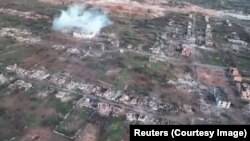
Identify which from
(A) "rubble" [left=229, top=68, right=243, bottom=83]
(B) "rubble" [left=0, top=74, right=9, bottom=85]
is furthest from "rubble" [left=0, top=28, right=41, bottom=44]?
(A) "rubble" [left=229, top=68, right=243, bottom=83]

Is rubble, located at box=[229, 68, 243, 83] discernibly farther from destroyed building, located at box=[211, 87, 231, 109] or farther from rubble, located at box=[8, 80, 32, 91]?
rubble, located at box=[8, 80, 32, 91]

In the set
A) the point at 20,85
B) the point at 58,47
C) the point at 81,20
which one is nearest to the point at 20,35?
the point at 58,47

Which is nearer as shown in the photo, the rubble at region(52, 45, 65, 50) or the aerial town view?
the aerial town view

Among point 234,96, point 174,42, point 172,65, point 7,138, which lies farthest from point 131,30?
point 7,138

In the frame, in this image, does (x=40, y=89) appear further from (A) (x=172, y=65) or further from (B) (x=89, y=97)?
(A) (x=172, y=65)

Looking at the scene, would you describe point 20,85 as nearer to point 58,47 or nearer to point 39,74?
point 39,74

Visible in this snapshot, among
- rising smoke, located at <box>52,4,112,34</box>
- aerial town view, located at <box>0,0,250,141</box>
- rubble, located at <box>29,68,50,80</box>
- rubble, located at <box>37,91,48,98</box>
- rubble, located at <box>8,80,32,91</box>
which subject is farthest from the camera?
rising smoke, located at <box>52,4,112,34</box>

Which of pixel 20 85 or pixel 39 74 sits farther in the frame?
pixel 39 74
